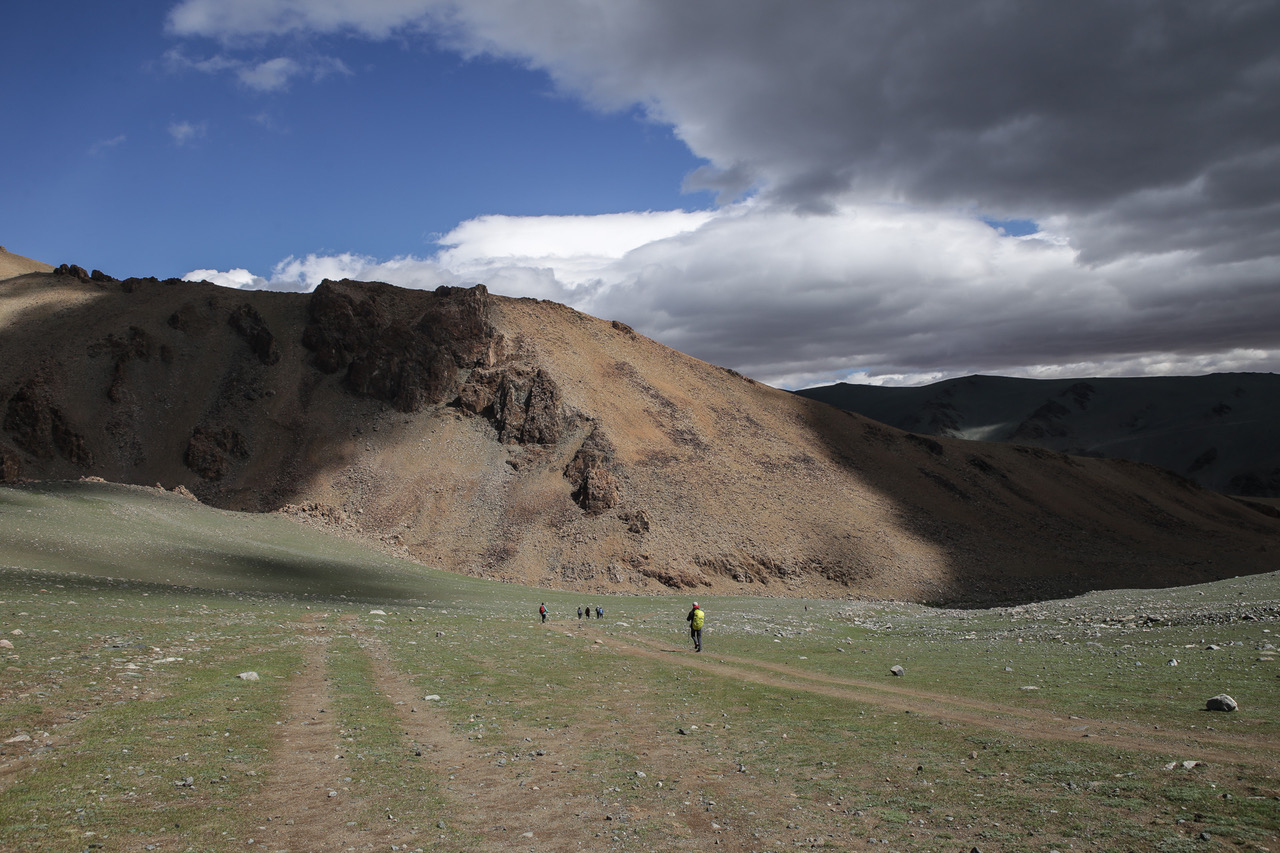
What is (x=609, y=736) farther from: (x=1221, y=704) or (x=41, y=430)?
(x=41, y=430)

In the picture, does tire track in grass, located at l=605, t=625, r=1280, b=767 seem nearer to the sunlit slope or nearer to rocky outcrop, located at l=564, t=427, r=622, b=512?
the sunlit slope

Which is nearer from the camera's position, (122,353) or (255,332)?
(122,353)

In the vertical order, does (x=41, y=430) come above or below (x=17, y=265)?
below

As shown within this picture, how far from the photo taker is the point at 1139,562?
9006 centimetres

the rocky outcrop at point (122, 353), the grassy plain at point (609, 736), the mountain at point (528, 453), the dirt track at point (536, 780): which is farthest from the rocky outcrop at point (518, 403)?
the dirt track at point (536, 780)

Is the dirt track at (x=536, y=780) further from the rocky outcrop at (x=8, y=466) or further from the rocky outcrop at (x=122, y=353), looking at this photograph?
Answer: the rocky outcrop at (x=122, y=353)

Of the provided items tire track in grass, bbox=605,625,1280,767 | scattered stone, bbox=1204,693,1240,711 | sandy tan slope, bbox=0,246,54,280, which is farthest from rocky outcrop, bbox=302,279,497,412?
scattered stone, bbox=1204,693,1240,711

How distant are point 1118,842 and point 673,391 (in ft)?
304

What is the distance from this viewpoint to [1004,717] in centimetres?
1537

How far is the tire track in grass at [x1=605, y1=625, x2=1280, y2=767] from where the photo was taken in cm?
1192

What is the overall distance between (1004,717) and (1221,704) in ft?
13.3

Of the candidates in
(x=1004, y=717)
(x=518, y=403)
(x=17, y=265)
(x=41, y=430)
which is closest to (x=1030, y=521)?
(x=518, y=403)

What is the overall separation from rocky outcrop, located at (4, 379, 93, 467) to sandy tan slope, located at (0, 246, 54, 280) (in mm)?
70997

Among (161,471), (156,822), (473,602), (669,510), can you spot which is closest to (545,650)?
(156,822)
